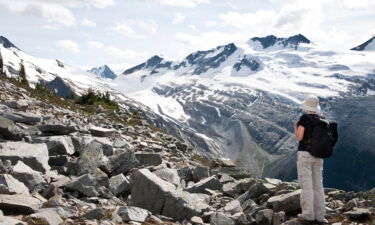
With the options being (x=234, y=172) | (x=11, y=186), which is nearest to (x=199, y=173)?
(x=234, y=172)

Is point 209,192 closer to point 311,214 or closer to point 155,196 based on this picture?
point 155,196

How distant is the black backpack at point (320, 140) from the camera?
1191 cm

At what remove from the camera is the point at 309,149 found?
1202 cm

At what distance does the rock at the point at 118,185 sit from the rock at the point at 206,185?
2512 mm

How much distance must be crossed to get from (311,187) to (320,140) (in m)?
1.33

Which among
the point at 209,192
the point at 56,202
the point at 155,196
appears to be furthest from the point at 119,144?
the point at 56,202

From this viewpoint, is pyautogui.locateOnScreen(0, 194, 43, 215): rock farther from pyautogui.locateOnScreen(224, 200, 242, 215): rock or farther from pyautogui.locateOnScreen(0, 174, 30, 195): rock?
pyautogui.locateOnScreen(224, 200, 242, 215): rock

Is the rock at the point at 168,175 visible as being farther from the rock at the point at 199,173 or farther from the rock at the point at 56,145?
the rock at the point at 56,145

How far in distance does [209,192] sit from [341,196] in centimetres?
492

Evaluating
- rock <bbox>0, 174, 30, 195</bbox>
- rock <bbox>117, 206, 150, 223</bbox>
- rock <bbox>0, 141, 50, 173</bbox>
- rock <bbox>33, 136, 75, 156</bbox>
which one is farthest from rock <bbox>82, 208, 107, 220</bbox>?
rock <bbox>33, 136, 75, 156</bbox>

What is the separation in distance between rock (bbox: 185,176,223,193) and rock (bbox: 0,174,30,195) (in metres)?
6.66

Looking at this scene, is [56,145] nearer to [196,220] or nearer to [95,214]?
[95,214]

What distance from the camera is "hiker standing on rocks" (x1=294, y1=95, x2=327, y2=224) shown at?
12.1 m

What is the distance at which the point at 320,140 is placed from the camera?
11930 millimetres
